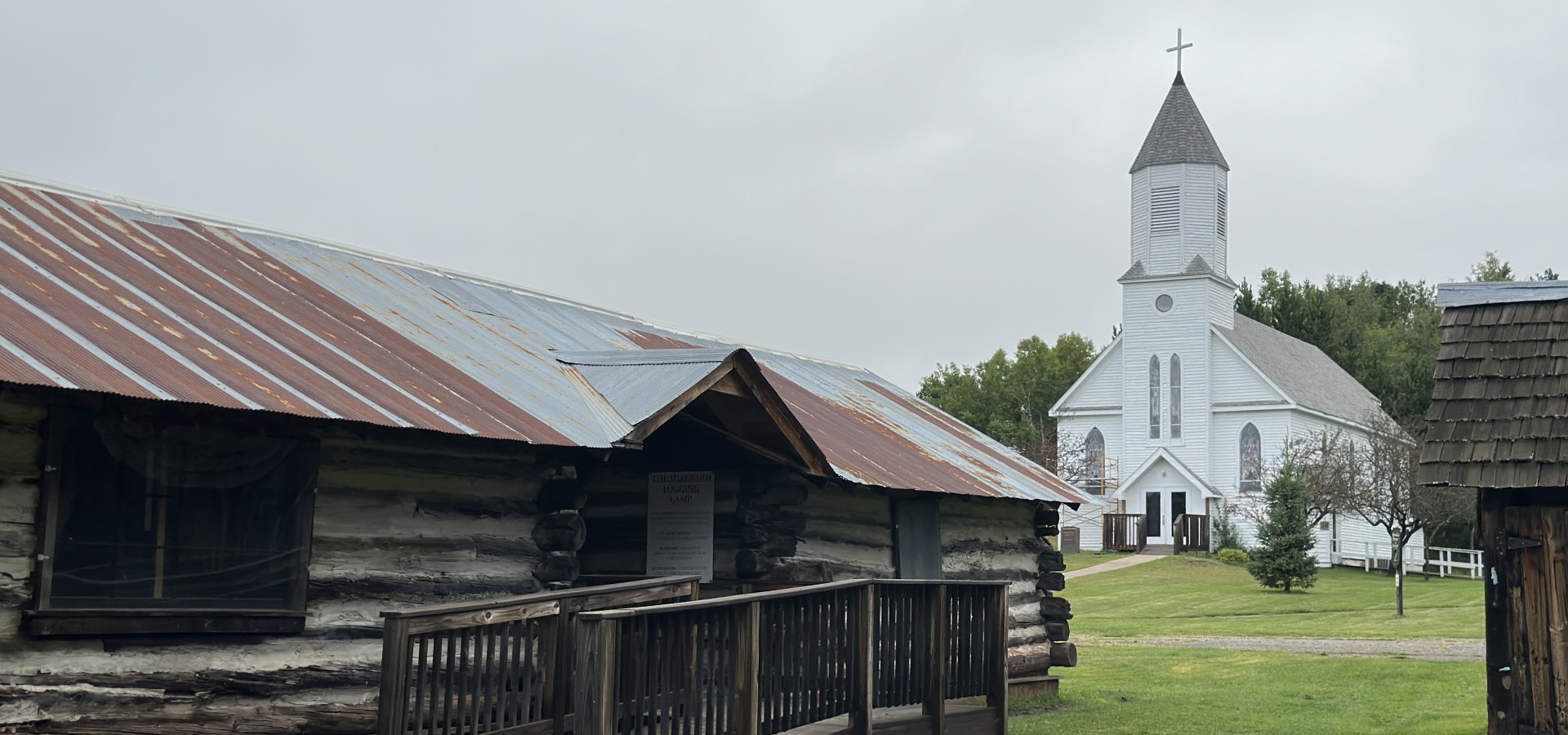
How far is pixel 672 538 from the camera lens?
14820 millimetres

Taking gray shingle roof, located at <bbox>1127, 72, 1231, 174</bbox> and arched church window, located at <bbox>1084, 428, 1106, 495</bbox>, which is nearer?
gray shingle roof, located at <bbox>1127, 72, 1231, 174</bbox>

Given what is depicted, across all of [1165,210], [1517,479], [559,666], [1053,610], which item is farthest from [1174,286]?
[559,666]

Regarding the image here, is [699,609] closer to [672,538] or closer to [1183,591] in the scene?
[672,538]

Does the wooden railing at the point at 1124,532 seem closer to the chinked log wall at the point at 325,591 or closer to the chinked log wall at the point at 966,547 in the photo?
the chinked log wall at the point at 966,547

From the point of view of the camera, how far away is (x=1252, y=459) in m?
58.4

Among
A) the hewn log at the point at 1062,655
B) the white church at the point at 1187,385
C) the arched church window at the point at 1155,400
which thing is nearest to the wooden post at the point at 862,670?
the hewn log at the point at 1062,655

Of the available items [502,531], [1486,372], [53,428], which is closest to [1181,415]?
[1486,372]

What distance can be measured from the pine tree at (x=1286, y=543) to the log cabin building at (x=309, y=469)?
27.1 meters

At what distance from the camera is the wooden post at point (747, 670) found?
11.0 meters

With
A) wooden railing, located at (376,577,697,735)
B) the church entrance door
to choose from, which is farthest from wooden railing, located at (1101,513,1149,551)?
wooden railing, located at (376,577,697,735)

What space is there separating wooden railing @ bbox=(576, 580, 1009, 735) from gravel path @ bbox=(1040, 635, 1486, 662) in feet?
43.2

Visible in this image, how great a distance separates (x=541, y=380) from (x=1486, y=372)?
866 cm

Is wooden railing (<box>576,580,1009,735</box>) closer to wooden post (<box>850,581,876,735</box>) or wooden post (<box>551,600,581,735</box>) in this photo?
wooden post (<box>850,581,876,735</box>)

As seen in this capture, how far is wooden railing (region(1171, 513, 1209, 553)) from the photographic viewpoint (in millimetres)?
56688
